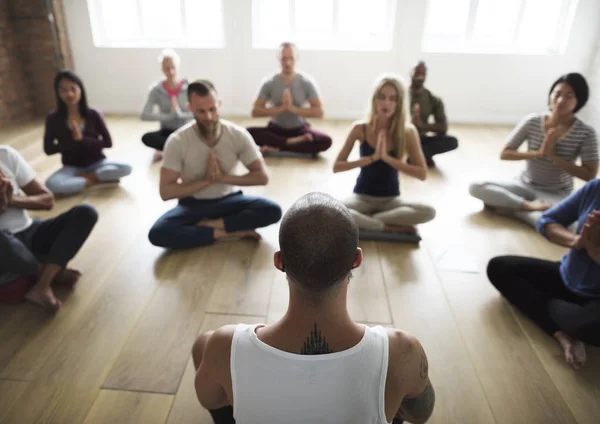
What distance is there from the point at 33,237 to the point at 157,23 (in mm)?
4466

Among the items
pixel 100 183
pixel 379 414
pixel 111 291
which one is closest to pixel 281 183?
pixel 100 183

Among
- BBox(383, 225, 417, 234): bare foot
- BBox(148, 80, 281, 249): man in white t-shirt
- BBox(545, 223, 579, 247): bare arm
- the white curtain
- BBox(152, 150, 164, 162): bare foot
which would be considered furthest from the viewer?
the white curtain

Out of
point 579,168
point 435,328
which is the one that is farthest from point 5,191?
point 579,168

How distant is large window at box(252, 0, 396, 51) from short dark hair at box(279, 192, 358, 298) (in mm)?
5196

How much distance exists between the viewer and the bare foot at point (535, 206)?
309cm

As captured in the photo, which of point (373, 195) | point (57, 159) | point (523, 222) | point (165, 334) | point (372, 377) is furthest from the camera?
point (57, 159)

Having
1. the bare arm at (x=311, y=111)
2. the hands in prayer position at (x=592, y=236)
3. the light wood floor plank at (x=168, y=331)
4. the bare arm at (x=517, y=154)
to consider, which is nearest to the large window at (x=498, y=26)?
the bare arm at (x=311, y=111)

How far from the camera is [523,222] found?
320 centimetres

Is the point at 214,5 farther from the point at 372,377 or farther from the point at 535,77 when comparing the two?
the point at 372,377

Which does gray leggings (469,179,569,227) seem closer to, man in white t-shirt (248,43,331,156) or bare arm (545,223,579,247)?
bare arm (545,223,579,247)

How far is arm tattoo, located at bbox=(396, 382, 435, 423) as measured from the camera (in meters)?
1.28

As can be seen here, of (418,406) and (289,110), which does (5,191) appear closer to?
(418,406)

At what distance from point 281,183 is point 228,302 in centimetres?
169

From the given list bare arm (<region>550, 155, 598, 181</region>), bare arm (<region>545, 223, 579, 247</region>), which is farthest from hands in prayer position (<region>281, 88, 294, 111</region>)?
bare arm (<region>545, 223, 579, 247</region>)
